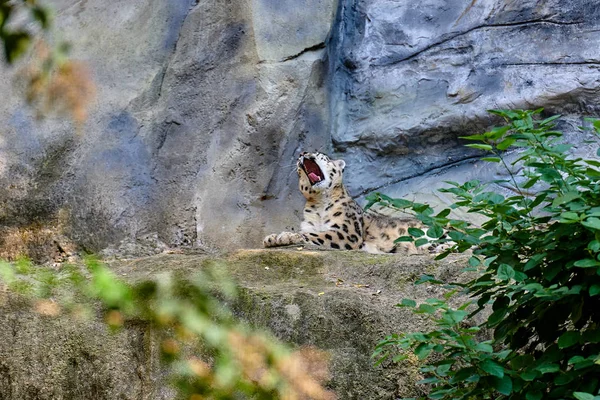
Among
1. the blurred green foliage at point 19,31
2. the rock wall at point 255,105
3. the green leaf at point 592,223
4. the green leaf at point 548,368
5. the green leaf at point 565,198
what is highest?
the blurred green foliage at point 19,31

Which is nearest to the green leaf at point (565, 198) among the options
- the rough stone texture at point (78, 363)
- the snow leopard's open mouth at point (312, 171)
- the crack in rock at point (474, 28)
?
the rough stone texture at point (78, 363)

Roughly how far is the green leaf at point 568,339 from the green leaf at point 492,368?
19 centimetres

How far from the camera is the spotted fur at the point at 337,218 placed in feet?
27.6

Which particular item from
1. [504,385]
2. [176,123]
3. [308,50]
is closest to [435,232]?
[504,385]

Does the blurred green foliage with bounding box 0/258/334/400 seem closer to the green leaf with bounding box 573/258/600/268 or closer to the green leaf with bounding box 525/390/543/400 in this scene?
the green leaf with bounding box 525/390/543/400

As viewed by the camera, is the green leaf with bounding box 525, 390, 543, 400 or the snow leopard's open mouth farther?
the snow leopard's open mouth

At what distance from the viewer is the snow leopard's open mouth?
28.4ft

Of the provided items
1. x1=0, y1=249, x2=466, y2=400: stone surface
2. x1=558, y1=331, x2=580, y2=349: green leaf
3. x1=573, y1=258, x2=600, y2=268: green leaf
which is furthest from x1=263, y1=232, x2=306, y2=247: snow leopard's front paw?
x1=573, y1=258, x2=600, y2=268: green leaf

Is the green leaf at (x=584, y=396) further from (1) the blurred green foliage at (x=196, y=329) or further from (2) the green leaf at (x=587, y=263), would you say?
(1) the blurred green foliage at (x=196, y=329)

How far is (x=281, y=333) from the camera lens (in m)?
4.88

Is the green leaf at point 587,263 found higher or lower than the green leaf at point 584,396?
higher

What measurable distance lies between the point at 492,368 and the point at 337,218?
19.3 ft

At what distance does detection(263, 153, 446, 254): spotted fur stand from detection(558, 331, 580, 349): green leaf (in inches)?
217

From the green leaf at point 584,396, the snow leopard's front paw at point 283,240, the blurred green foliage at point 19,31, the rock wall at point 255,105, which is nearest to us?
the blurred green foliage at point 19,31
